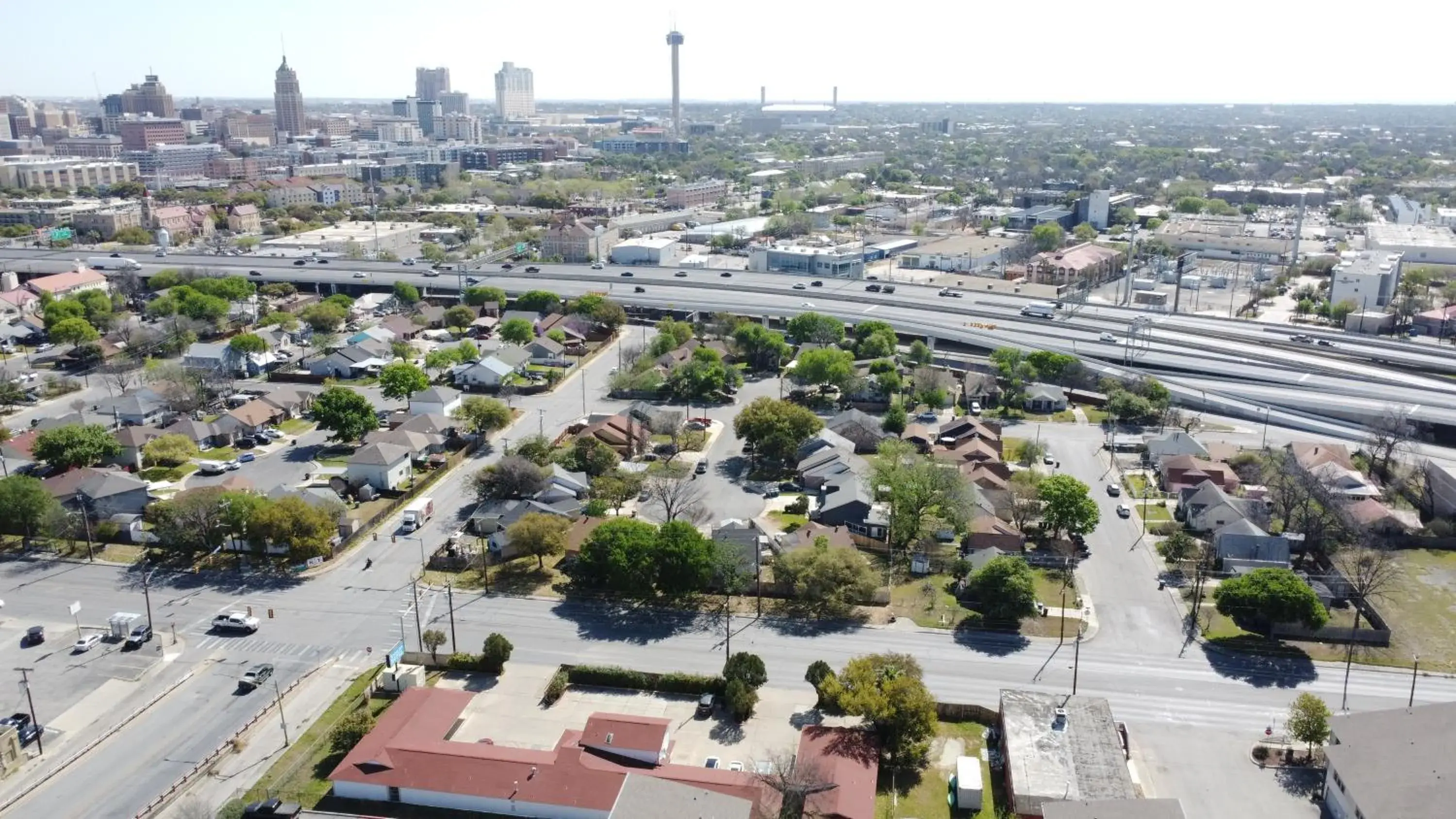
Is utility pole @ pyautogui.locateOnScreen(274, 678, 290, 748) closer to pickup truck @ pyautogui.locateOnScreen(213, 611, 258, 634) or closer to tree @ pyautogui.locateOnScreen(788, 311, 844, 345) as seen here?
pickup truck @ pyautogui.locateOnScreen(213, 611, 258, 634)

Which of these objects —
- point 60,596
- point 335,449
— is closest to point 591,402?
point 335,449

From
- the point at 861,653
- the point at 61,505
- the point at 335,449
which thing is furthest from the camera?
the point at 335,449

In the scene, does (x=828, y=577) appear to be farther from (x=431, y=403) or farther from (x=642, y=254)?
(x=642, y=254)

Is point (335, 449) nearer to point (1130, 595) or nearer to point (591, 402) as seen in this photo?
point (591, 402)

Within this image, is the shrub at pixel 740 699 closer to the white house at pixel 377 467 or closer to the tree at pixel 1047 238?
the white house at pixel 377 467

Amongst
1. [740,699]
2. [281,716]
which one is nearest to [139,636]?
[281,716]

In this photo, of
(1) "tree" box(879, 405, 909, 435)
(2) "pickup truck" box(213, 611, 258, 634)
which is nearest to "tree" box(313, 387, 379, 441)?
(2) "pickup truck" box(213, 611, 258, 634)
